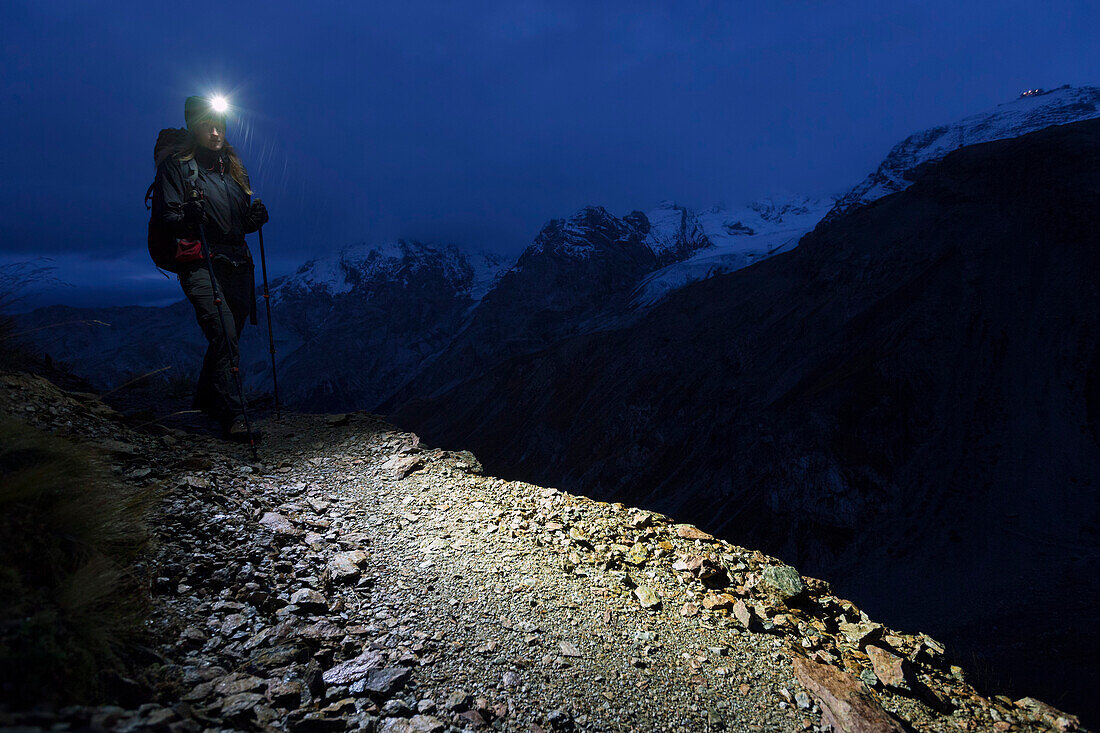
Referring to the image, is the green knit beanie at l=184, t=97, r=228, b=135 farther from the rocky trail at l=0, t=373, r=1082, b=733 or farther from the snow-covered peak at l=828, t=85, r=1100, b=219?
the snow-covered peak at l=828, t=85, r=1100, b=219

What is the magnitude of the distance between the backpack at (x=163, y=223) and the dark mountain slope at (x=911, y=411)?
26.7 meters

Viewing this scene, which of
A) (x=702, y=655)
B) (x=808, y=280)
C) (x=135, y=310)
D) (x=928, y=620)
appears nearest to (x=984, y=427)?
(x=928, y=620)

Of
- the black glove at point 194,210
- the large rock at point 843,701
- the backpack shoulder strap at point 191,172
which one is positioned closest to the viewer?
the large rock at point 843,701

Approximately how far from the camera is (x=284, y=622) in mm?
2428

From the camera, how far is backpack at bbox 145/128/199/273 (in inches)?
196

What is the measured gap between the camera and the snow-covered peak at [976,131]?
119500 millimetres

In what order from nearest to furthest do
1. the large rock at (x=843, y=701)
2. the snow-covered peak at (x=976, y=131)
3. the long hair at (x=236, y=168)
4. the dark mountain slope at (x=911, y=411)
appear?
1. the large rock at (x=843, y=701)
2. the long hair at (x=236, y=168)
3. the dark mountain slope at (x=911, y=411)
4. the snow-covered peak at (x=976, y=131)

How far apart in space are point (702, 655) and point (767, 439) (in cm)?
4053

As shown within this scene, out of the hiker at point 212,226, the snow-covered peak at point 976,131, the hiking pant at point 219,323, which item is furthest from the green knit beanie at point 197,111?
the snow-covered peak at point 976,131

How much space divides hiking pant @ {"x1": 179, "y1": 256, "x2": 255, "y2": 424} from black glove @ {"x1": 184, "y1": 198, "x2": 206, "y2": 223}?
453 mm

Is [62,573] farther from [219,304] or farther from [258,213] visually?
[258,213]

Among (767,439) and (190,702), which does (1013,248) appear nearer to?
(767,439)

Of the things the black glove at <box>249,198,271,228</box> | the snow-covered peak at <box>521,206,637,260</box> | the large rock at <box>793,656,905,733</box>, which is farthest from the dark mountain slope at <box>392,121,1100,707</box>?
the snow-covered peak at <box>521,206,637,260</box>

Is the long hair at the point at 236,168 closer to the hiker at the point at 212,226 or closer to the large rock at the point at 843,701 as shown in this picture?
the hiker at the point at 212,226
